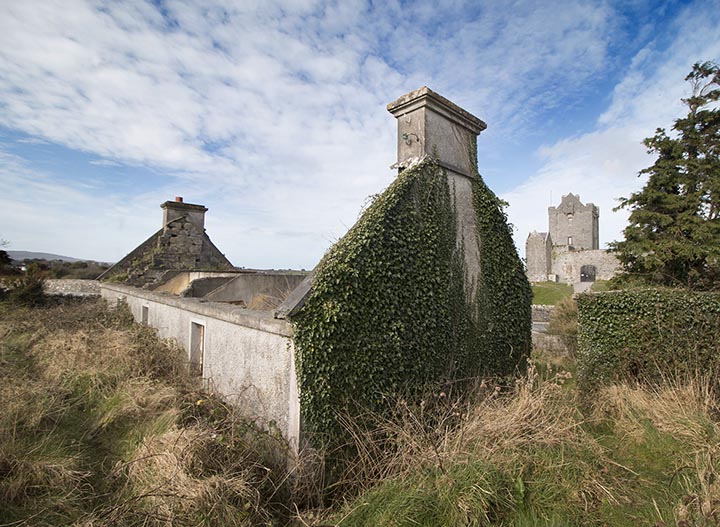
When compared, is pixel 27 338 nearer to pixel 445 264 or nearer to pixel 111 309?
pixel 111 309

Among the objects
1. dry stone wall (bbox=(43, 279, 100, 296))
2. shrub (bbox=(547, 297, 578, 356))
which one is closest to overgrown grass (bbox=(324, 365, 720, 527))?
shrub (bbox=(547, 297, 578, 356))

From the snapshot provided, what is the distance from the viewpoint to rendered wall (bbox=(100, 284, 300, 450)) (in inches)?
177

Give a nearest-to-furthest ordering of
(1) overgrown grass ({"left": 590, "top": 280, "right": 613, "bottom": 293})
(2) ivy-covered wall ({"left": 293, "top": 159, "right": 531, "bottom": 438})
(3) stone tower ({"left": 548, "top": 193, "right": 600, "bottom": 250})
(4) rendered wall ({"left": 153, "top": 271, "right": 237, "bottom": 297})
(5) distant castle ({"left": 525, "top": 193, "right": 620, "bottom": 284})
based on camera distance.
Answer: (2) ivy-covered wall ({"left": 293, "top": 159, "right": 531, "bottom": 438})
(4) rendered wall ({"left": 153, "top": 271, "right": 237, "bottom": 297})
(1) overgrown grass ({"left": 590, "top": 280, "right": 613, "bottom": 293})
(5) distant castle ({"left": 525, "top": 193, "right": 620, "bottom": 284})
(3) stone tower ({"left": 548, "top": 193, "right": 600, "bottom": 250})

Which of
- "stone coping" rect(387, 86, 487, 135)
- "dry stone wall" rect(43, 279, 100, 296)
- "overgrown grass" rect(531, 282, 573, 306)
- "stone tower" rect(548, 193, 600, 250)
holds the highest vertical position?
"stone tower" rect(548, 193, 600, 250)

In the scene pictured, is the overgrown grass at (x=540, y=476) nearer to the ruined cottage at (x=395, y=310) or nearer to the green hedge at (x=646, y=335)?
the ruined cottage at (x=395, y=310)

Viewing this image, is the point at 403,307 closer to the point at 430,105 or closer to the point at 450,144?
the point at 450,144

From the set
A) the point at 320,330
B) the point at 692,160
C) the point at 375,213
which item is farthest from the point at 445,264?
the point at 692,160

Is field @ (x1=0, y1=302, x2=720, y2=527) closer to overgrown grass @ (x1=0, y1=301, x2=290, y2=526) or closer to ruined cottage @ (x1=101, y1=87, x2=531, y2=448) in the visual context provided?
overgrown grass @ (x1=0, y1=301, x2=290, y2=526)

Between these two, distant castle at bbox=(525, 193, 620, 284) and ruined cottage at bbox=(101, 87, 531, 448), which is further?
distant castle at bbox=(525, 193, 620, 284)

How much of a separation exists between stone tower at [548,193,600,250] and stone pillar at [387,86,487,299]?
50596 millimetres

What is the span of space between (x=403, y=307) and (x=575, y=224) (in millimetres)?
56752

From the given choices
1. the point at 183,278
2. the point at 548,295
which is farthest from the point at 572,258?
the point at 183,278

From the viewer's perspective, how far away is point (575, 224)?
5322cm

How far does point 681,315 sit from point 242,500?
26.4ft
